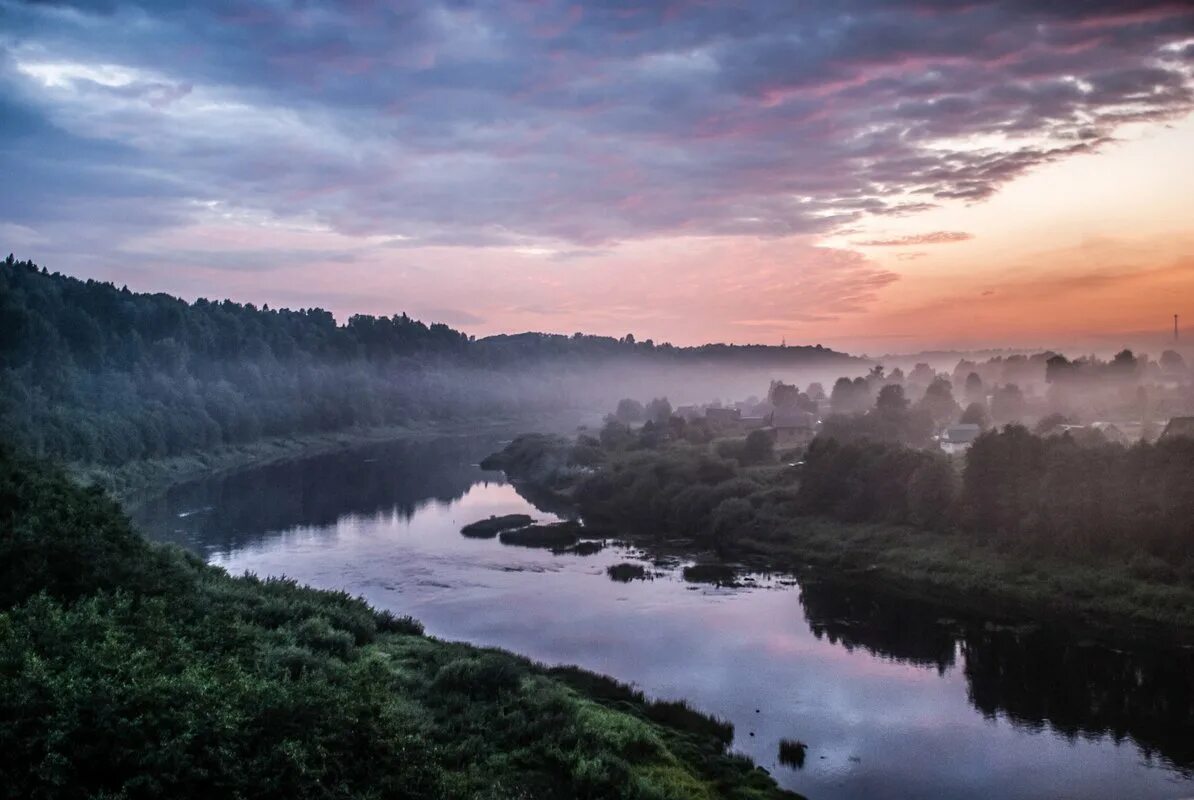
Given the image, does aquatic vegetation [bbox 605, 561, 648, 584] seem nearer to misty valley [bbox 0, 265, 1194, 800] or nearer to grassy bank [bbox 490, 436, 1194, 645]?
misty valley [bbox 0, 265, 1194, 800]

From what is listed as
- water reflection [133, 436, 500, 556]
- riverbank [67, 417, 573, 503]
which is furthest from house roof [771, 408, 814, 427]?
riverbank [67, 417, 573, 503]

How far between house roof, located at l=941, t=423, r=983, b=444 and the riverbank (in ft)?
241

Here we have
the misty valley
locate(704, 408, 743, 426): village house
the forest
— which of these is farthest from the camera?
locate(704, 408, 743, 426): village house

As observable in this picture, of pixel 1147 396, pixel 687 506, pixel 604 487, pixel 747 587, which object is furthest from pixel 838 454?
pixel 1147 396

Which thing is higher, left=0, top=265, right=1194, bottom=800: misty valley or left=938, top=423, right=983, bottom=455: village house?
left=938, top=423, right=983, bottom=455: village house

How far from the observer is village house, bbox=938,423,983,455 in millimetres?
84275

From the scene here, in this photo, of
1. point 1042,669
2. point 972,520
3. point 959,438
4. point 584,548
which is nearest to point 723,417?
point 959,438

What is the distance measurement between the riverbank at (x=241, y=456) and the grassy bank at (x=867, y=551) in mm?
37992

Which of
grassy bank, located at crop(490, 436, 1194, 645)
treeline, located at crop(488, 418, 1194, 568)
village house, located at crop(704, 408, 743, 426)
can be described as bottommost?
grassy bank, located at crop(490, 436, 1194, 645)

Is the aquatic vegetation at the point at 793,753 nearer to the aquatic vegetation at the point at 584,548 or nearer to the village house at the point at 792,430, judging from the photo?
the aquatic vegetation at the point at 584,548

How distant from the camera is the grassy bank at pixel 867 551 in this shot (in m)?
41.5

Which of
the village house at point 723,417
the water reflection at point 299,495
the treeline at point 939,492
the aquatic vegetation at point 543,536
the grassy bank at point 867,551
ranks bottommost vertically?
the water reflection at point 299,495

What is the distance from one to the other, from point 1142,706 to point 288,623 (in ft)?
99.5

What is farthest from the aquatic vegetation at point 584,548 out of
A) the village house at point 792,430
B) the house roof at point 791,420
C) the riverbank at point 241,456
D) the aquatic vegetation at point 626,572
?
the house roof at point 791,420
